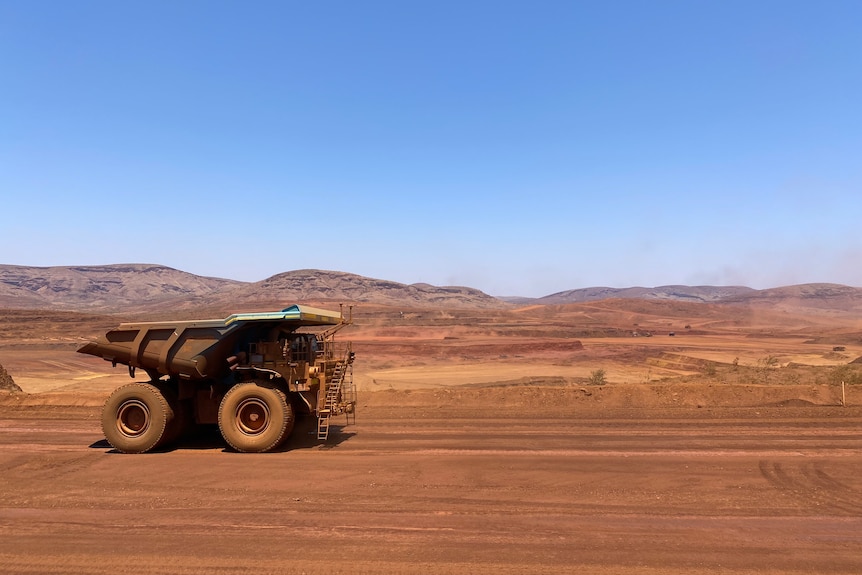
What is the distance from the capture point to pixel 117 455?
9812mm

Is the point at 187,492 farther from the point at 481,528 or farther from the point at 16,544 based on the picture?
the point at 481,528

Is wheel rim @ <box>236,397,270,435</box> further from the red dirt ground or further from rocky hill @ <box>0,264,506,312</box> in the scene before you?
rocky hill @ <box>0,264,506,312</box>

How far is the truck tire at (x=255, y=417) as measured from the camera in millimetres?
9734

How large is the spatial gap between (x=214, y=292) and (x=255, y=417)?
515ft

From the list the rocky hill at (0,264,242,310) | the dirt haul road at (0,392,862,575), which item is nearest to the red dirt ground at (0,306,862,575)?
the dirt haul road at (0,392,862,575)

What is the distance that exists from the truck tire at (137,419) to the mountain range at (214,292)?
96969 millimetres

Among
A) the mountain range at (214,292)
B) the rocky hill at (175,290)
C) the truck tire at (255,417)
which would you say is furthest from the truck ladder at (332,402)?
the mountain range at (214,292)

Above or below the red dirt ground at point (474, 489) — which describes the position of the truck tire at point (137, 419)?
above

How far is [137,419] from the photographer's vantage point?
1024 centimetres

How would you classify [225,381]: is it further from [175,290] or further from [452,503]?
[175,290]

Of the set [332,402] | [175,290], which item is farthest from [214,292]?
[332,402]

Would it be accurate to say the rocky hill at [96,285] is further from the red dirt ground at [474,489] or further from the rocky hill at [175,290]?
the red dirt ground at [474,489]

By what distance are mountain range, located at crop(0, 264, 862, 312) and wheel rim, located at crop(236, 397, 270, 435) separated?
97.5m

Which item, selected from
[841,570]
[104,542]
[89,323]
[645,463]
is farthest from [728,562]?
[89,323]
